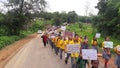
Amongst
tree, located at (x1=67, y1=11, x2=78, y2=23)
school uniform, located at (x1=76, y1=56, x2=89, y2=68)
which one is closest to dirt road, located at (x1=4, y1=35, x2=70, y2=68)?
school uniform, located at (x1=76, y1=56, x2=89, y2=68)

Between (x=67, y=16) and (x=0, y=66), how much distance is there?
10814 cm

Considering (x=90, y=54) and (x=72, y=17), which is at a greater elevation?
(x=72, y=17)

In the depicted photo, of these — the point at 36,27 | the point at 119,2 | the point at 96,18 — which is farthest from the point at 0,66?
the point at 36,27

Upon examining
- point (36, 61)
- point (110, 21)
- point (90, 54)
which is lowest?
point (36, 61)

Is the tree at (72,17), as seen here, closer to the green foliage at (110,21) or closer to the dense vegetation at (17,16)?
the dense vegetation at (17,16)

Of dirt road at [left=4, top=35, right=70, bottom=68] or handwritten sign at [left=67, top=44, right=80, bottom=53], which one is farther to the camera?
dirt road at [left=4, top=35, right=70, bottom=68]

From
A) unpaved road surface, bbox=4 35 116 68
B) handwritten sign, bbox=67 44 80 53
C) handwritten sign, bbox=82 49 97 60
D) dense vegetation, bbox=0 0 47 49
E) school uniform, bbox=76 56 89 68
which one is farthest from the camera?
dense vegetation, bbox=0 0 47 49

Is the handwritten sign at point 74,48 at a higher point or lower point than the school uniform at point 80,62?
higher

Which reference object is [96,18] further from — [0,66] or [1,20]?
[0,66]

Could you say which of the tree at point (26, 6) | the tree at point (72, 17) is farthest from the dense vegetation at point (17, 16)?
the tree at point (72, 17)

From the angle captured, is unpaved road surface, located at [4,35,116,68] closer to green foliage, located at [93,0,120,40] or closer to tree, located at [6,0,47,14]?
green foliage, located at [93,0,120,40]

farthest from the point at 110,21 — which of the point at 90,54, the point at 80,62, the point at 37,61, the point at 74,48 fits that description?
the point at 90,54

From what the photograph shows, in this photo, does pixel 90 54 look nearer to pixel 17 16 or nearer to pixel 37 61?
pixel 37 61

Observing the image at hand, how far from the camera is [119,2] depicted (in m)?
36.2
